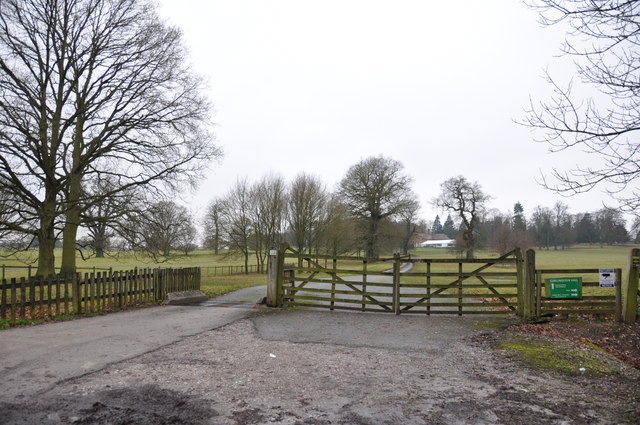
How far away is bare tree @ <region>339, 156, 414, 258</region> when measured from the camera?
169 ft

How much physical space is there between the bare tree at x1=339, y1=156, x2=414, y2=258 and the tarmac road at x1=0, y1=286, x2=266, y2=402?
39454 millimetres

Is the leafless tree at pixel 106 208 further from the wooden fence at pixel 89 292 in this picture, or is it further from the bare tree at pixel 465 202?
the bare tree at pixel 465 202

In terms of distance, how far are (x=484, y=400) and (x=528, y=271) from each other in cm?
684

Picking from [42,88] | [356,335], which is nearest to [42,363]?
[356,335]

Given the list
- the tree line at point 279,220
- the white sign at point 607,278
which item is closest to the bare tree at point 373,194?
the tree line at point 279,220

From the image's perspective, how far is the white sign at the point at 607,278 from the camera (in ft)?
35.6

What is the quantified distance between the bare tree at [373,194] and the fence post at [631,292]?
40235 millimetres

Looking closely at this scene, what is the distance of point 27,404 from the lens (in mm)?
4875

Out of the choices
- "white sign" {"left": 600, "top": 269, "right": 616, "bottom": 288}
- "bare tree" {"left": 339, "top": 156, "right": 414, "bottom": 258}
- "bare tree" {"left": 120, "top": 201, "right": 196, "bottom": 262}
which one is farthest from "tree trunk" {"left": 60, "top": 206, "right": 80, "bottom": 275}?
"bare tree" {"left": 339, "top": 156, "right": 414, "bottom": 258}

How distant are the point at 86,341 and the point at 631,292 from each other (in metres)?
12.7

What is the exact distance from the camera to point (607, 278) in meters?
10.9

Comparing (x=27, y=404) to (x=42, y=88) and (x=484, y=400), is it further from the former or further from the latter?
(x=42, y=88)

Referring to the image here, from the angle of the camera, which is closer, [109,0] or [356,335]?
→ [356,335]

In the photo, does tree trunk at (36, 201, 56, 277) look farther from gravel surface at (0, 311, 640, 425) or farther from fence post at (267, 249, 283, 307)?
gravel surface at (0, 311, 640, 425)
